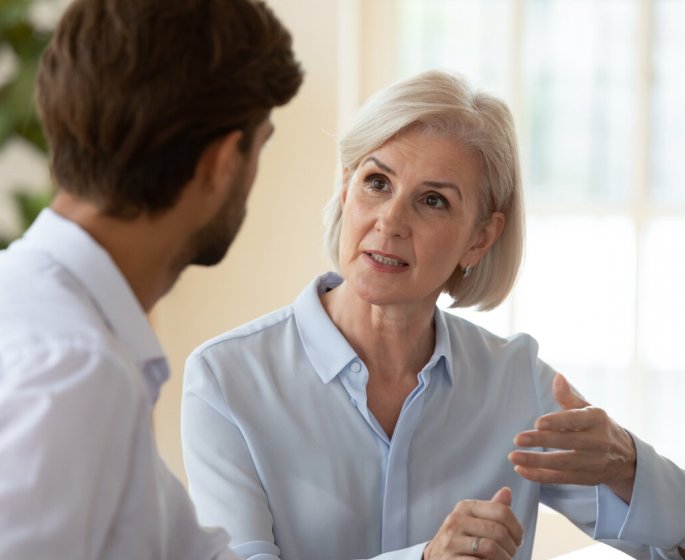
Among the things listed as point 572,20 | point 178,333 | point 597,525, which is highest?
point 572,20

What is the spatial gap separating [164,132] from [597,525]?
1.28m

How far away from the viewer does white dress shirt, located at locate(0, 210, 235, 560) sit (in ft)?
3.11

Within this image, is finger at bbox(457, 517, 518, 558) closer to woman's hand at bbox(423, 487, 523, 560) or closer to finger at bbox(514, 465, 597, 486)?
woman's hand at bbox(423, 487, 523, 560)

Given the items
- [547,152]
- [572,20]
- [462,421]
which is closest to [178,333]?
[547,152]

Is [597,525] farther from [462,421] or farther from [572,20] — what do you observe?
[572,20]

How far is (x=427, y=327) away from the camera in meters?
2.18

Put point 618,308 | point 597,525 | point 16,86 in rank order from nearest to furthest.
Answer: point 597,525
point 16,86
point 618,308

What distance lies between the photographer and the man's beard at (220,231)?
1246mm

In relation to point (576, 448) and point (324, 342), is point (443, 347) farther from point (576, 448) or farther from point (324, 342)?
point (576, 448)

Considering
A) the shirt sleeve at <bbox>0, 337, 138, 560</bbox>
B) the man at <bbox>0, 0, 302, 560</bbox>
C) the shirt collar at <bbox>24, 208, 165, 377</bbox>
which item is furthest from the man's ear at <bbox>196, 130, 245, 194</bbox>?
the shirt sleeve at <bbox>0, 337, 138, 560</bbox>

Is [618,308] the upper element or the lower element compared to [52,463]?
lower

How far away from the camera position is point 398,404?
2.07 meters

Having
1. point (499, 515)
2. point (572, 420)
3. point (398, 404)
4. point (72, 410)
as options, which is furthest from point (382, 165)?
point (72, 410)

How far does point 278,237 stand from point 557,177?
1074 millimetres
